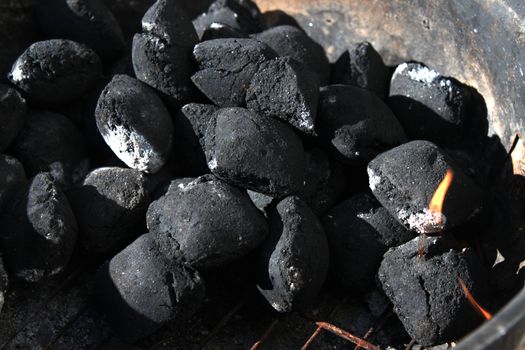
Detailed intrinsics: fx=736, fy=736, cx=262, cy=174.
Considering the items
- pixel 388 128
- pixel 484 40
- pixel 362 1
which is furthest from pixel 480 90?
pixel 362 1

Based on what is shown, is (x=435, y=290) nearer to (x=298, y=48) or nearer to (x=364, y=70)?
(x=364, y=70)

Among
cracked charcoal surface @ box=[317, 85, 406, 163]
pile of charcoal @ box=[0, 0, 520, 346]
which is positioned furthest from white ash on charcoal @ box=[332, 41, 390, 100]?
cracked charcoal surface @ box=[317, 85, 406, 163]

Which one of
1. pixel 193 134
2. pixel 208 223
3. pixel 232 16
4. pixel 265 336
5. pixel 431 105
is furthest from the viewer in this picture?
pixel 232 16

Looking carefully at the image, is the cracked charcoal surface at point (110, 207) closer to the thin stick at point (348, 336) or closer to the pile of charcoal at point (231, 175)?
the pile of charcoal at point (231, 175)

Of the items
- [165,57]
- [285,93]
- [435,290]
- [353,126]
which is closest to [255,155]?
[285,93]

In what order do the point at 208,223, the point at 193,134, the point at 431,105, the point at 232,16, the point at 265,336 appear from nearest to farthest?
the point at 208,223
the point at 265,336
the point at 193,134
the point at 431,105
the point at 232,16

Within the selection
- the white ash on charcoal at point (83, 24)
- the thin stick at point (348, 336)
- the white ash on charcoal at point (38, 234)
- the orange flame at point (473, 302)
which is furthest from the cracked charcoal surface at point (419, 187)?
the white ash on charcoal at point (83, 24)

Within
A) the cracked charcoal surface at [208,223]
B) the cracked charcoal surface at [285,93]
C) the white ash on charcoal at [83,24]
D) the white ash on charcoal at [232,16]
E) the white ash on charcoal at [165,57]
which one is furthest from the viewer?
the white ash on charcoal at [232,16]
